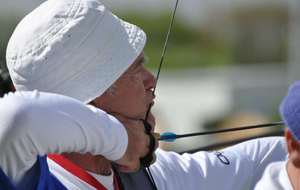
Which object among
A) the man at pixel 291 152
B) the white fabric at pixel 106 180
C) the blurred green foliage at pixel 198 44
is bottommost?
the blurred green foliage at pixel 198 44

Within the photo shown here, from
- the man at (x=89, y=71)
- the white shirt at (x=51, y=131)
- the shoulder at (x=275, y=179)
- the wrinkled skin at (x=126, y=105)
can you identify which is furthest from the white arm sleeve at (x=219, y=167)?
the shoulder at (x=275, y=179)

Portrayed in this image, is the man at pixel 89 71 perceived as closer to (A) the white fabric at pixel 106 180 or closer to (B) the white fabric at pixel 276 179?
(A) the white fabric at pixel 106 180

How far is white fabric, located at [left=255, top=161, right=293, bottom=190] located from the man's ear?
45 millimetres

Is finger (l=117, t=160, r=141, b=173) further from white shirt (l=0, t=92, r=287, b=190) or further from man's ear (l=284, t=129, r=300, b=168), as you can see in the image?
man's ear (l=284, t=129, r=300, b=168)

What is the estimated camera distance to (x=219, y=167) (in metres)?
2.74

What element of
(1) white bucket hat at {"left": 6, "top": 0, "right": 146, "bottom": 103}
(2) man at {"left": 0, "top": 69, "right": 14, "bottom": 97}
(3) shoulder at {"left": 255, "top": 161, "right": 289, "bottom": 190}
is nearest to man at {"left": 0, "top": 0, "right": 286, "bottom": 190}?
(1) white bucket hat at {"left": 6, "top": 0, "right": 146, "bottom": 103}

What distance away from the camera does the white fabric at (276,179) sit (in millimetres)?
2146

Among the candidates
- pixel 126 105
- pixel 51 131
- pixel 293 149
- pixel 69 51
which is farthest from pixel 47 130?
pixel 293 149

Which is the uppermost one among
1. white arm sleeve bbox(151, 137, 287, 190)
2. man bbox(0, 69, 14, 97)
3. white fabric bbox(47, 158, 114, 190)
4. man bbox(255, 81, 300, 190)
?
man bbox(255, 81, 300, 190)

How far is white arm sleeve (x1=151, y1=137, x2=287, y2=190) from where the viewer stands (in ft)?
8.75

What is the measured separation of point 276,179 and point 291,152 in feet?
0.23

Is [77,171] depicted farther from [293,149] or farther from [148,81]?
[293,149]

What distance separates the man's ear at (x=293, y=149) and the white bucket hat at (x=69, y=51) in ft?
1.56

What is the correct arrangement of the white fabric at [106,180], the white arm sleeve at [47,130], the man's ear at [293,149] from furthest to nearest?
the white fabric at [106,180] → the man's ear at [293,149] → the white arm sleeve at [47,130]
